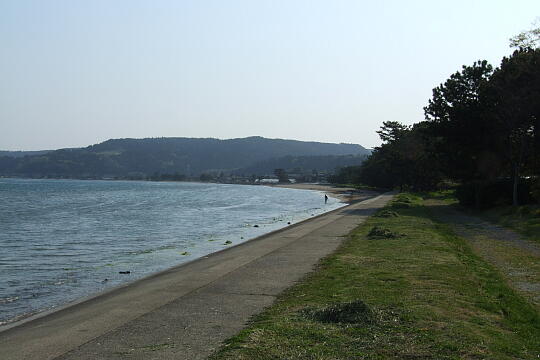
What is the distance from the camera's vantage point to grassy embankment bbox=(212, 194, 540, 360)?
26.4 ft

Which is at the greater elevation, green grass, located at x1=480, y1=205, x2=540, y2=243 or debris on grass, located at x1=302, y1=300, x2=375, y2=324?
green grass, located at x1=480, y1=205, x2=540, y2=243

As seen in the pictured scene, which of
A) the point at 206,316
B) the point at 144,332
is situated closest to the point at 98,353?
the point at 144,332

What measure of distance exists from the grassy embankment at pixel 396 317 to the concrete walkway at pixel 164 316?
0.64m

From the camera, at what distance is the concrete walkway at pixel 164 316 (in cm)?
885

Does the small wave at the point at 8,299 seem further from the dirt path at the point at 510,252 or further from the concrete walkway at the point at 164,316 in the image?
the dirt path at the point at 510,252

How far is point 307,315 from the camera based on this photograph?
10.3m

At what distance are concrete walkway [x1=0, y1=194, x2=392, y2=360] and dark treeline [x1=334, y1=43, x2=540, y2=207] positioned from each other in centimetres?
2605

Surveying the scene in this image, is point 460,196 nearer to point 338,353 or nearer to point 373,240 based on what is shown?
point 373,240

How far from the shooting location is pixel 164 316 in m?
11.2

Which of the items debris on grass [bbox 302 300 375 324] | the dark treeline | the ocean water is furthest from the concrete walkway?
the dark treeline

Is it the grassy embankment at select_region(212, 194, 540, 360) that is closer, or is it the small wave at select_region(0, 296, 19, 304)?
the grassy embankment at select_region(212, 194, 540, 360)

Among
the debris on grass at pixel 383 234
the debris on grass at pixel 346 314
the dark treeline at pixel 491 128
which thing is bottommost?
the debris on grass at pixel 383 234

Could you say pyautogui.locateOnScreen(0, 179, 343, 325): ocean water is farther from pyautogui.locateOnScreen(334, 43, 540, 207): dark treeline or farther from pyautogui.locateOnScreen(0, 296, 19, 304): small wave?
pyautogui.locateOnScreen(334, 43, 540, 207): dark treeline

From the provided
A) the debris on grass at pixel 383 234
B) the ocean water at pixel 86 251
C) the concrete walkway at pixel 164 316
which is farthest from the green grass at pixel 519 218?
the ocean water at pixel 86 251
